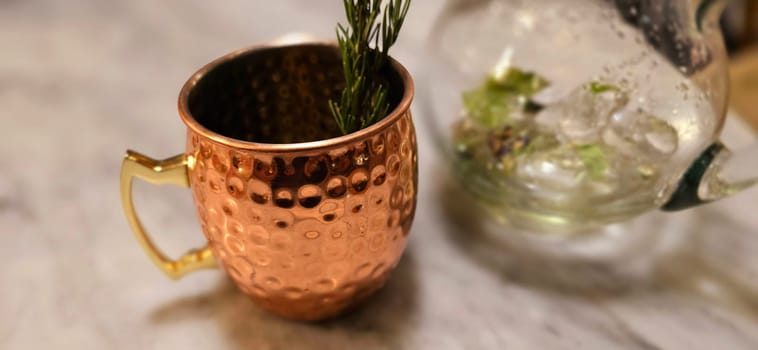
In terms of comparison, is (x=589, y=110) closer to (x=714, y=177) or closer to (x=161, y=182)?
(x=714, y=177)

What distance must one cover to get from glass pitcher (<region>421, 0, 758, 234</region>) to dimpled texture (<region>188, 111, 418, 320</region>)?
12cm

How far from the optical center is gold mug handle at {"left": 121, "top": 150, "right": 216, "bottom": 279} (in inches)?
14.5

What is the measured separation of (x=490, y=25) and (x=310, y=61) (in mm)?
171

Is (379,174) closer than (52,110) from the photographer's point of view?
Yes

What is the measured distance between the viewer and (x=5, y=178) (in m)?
0.56

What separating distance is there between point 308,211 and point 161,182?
0.10 metres

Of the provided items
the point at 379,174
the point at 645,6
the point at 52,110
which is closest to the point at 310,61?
the point at 379,174

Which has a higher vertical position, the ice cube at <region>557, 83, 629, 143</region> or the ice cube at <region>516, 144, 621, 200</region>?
the ice cube at <region>557, 83, 629, 143</region>

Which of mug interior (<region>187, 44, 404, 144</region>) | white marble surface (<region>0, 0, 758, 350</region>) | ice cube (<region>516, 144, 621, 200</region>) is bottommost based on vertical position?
white marble surface (<region>0, 0, 758, 350</region>)

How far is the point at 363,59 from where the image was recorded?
1.16 ft

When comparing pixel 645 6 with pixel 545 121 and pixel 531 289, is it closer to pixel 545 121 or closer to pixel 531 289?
pixel 545 121

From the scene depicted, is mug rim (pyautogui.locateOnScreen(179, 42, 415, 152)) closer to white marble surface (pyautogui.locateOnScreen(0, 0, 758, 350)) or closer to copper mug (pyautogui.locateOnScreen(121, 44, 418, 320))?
copper mug (pyautogui.locateOnScreen(121, 44, 418, 320))

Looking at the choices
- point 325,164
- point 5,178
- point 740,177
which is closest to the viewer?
point 325,164

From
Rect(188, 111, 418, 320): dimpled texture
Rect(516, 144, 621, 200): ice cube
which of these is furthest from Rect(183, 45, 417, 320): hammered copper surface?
Rect(516, 144, 621, 200): ice cube
